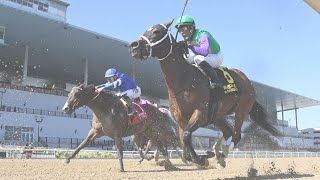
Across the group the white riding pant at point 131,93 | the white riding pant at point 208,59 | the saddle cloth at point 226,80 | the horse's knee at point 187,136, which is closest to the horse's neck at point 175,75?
the white riding pant at point 208,59

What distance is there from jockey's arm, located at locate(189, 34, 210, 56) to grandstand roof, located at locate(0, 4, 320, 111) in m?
30.0

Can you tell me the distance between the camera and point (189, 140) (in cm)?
614

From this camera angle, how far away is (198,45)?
6883 mm

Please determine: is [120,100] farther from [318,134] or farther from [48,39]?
[318,134]

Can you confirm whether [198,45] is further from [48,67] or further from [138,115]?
[48,67]

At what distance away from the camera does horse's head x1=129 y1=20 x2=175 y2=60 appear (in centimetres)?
610

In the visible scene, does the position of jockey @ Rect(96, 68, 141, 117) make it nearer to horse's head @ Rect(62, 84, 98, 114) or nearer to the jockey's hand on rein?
horse's head @ Rect(62, 84, 98, 114)

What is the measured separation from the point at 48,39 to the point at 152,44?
35.3m

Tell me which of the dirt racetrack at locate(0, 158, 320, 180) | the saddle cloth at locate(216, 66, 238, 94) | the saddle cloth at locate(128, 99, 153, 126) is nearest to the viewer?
the saddle cloth at locate(216, 66, 238, 94)

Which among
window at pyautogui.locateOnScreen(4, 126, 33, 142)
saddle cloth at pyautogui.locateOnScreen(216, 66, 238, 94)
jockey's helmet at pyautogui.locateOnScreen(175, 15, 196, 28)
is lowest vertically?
window at pyautogui.locateOnScreen(4, 126, 33, 142)

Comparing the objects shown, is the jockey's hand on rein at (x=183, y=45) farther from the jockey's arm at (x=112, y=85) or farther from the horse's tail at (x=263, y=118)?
the jockey's arm at (x=112, y=85)

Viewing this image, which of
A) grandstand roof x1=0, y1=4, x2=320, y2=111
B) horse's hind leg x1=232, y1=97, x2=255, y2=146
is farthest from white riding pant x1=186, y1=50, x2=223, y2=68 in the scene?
A: grandstand roof x1=0, y1=4, x2=320, y2=111

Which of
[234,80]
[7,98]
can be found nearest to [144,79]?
[7,98]

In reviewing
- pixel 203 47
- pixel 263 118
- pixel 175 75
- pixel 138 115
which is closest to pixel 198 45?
pixel 203 47
